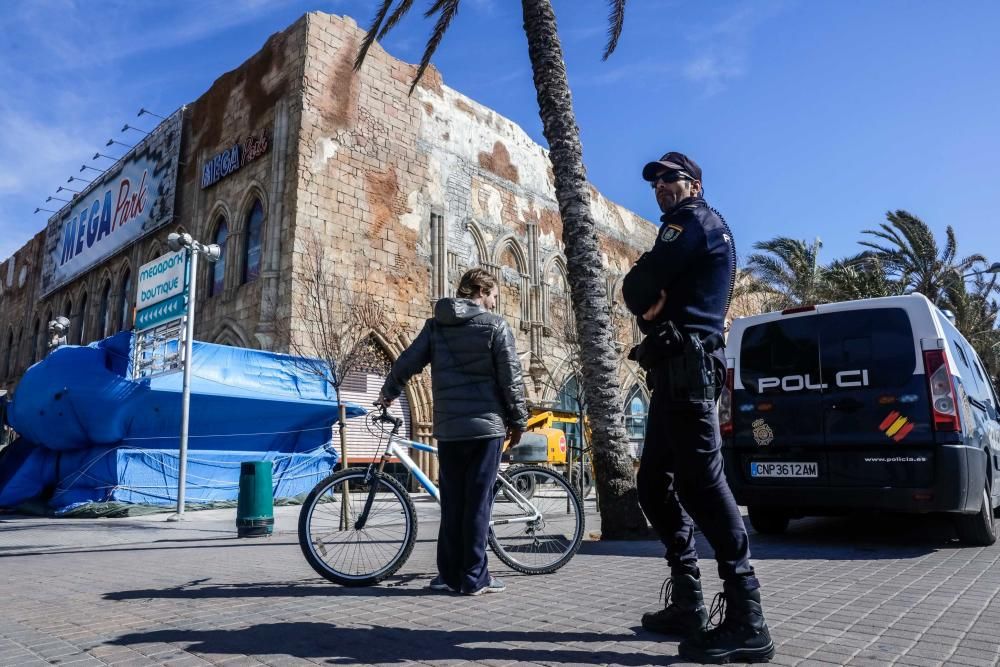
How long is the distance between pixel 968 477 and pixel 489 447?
149 inches

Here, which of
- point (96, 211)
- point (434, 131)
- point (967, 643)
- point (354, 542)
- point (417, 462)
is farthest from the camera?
point (96, 211)

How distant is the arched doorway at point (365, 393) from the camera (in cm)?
1895

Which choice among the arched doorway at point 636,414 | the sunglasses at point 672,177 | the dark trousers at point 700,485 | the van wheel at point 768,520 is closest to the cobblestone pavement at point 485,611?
the dark trousers at point 700,485

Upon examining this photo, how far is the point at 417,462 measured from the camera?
5.43 meters

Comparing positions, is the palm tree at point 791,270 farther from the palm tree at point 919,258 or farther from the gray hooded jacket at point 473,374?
the gray hooded jacket at point 473,374

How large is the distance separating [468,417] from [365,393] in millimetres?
16139

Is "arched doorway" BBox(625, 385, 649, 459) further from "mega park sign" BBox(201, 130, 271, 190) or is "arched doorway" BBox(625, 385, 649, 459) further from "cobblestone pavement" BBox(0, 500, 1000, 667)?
"cobblestone pavement" BBox(0, 500, 1000, 667)

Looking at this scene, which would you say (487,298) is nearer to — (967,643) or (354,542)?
(354,542)

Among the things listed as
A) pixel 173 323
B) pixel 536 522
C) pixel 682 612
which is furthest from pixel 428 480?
pixel 173 323

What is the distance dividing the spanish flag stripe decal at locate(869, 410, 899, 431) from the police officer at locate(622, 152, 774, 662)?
10.7ft

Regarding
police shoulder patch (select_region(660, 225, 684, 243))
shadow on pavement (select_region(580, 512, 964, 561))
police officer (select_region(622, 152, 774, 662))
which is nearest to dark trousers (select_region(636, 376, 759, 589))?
police officer (select_region(622, 152, 774, 662))

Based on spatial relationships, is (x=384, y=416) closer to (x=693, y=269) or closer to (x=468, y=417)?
(x=468, y=417)

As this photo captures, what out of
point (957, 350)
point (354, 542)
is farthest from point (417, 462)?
point (957, 350)

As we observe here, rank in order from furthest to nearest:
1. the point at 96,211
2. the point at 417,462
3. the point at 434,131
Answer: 1. the point at 96,211
2. the point at 434,131
3. the point at 417,462
